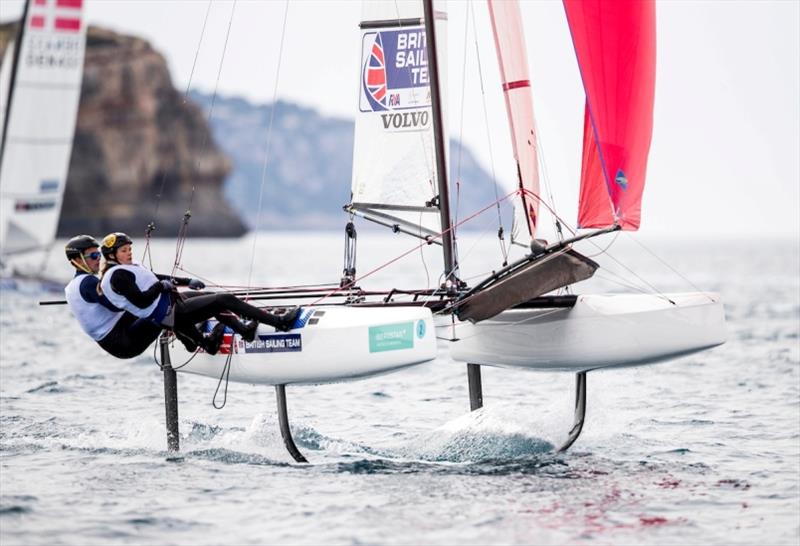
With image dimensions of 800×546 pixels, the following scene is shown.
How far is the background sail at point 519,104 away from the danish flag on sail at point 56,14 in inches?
744

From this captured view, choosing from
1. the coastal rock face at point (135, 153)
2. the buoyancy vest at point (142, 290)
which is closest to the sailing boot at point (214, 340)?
the buoyancy vest at point (142, 290)

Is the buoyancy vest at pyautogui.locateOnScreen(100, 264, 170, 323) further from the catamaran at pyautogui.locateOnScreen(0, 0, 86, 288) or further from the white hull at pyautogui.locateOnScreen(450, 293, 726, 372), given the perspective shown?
the catamaran at pyautogui.locateOnScreen(0, 0, 86, 288)

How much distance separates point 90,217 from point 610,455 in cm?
6480

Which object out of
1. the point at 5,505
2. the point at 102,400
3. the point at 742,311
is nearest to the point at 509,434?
the point at 5,505

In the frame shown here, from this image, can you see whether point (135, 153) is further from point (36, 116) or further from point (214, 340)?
point (214, 340)

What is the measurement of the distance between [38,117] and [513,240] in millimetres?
18619

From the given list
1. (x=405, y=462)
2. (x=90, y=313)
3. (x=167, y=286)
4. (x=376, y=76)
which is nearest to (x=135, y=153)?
(x=376, y=76)

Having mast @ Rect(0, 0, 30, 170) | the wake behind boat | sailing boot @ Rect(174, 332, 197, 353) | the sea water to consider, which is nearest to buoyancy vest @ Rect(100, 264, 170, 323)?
sailing boot @ Rect(174, 332, 197, 353)

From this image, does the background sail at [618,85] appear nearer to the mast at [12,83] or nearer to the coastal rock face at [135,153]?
the mast at [12,83]

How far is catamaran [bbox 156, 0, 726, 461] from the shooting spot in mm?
7715

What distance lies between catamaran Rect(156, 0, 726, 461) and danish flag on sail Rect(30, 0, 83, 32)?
58.3 feet

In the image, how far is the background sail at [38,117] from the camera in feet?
82.4

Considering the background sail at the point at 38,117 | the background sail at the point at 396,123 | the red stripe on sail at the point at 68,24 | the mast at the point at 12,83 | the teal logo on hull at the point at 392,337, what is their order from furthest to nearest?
the red stripe on sail at the point at 68,24 → the background sail at the point at 38,117 → the mast at the point at 12,83 → the background sail at the point at 396,123 → the teal logo on hull at the point at 392,337

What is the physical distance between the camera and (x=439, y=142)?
8.66 metres
